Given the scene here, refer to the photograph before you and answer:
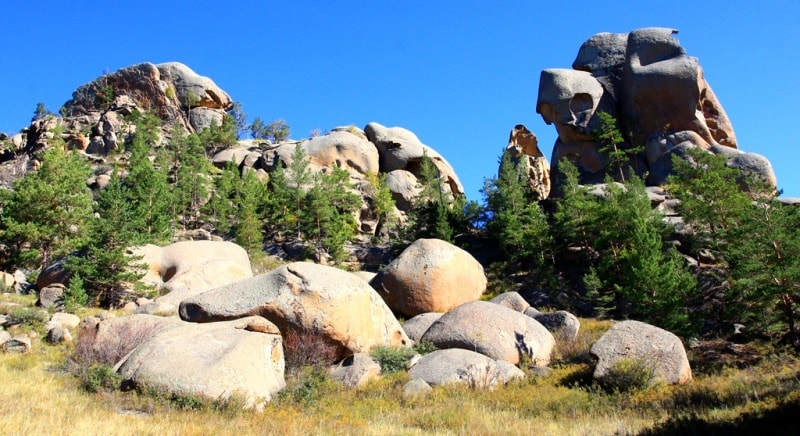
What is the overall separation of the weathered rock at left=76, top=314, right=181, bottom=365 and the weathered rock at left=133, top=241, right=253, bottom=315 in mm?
7923

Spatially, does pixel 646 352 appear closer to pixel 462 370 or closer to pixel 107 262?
pixel 462 370

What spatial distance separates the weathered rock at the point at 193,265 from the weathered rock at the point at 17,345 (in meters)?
8.68

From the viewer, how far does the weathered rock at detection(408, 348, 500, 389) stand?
14.8 metres

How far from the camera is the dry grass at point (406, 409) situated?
8.41 m

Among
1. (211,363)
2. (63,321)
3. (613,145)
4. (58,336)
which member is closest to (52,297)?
(63,321)

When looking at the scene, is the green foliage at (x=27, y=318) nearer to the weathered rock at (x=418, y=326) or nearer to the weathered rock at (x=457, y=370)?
the weathered rock at (x=457, y=370)

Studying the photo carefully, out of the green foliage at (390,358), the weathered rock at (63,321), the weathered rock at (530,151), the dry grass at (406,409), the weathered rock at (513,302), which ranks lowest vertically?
the dry grass at (406,409)

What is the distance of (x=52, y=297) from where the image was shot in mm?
22312

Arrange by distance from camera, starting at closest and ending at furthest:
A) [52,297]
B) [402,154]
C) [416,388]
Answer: [416,388]
[52,297]
[402,154]

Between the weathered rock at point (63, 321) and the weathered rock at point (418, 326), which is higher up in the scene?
the weathered rock at point (63, 321)

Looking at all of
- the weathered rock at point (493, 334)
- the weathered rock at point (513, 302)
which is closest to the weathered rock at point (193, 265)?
the weathered rock at point (493, 334)

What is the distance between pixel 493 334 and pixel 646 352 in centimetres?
531

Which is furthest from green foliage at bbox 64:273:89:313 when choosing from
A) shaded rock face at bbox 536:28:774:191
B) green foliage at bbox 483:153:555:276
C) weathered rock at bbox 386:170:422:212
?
shaded rock face at bbox 536:28:774:191

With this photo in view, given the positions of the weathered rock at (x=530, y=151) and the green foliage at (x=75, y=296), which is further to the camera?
the weathered rock at (x=530, y=151)
